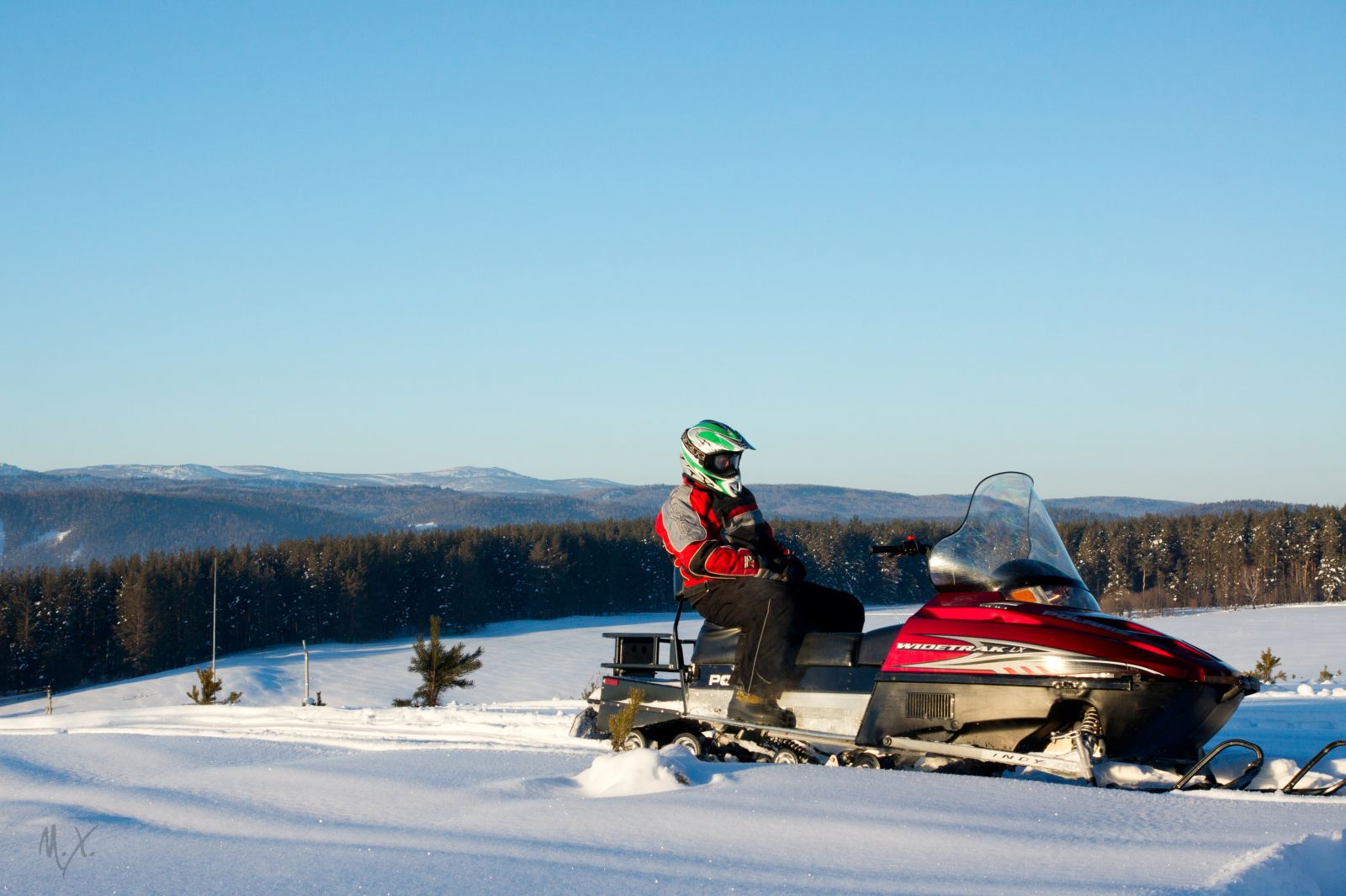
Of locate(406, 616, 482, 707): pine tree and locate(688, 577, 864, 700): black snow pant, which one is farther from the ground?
locate(688, 577, 864, 700): black snow pant

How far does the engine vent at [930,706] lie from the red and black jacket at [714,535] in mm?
1167

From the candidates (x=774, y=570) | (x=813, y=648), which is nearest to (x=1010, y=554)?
(x=813, y=648)

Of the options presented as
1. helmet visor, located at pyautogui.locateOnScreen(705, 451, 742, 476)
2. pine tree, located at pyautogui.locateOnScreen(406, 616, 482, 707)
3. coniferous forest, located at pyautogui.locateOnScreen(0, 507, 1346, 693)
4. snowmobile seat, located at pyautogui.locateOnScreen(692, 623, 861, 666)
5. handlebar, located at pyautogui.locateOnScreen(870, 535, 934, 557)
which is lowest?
coniferous forest, located at pyautogui.locateOnScreen(0, 507, 1346, 693)

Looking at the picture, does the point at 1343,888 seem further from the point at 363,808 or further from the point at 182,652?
the point at 182,652

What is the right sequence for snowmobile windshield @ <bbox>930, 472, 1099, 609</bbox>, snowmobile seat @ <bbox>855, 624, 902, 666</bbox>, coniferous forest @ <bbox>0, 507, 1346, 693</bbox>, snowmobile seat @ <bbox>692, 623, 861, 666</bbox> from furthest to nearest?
coniferous forest @ <bbox>0, 507, 1346, 693</bbox> → snowmobile seat @ <bbox>692, 623, 861, 666</bbox> → snowmobile seat @ <bbox>855, 624, 902, 666</bbox> → snowmobile windshield @ <bbox>930, 472, 1099, 609</bbox>

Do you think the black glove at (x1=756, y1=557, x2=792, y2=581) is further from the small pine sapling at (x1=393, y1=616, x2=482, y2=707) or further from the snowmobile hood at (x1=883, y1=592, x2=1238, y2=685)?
the small pine sapling at (x1=393, y1=616, x2=482, y2=707)

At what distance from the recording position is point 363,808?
4.53 m

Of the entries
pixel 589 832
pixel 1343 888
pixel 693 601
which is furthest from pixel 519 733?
pixel 1343 888

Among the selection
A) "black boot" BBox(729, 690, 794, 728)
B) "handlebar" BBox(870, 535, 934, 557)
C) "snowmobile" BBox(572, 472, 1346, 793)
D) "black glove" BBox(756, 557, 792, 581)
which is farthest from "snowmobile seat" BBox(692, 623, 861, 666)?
"handlebar" BBox(870, 535, 934, 557)

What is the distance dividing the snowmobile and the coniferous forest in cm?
Result: 5405

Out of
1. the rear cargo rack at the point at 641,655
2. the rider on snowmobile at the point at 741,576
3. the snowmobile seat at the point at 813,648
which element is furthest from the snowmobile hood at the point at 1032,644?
the rear cargo rack at the point at 641,655

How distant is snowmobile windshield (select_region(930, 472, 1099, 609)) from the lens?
20.2 ft

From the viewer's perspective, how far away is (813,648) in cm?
670

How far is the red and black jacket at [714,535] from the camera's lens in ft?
22.4
